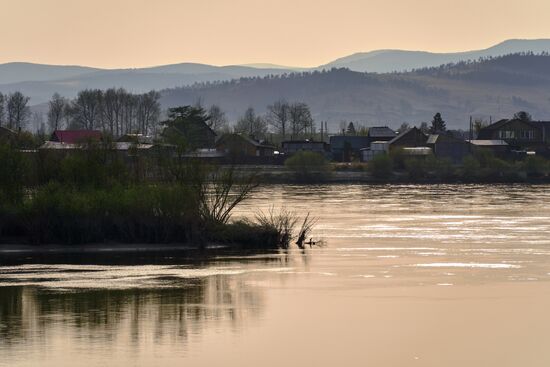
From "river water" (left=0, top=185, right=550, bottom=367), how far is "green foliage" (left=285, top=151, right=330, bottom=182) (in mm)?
49940

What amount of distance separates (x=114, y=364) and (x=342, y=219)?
104 feet

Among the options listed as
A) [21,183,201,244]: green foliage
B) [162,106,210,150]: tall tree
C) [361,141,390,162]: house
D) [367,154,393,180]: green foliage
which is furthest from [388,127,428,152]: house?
[21,183,201,244]: green foliage

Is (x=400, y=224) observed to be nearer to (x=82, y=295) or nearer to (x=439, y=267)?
(x=439, y=267)

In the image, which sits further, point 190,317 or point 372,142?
point 372,142

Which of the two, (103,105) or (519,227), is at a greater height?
(103,105)

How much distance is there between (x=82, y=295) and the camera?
33219 mm

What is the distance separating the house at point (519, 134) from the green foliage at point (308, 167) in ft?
81.3

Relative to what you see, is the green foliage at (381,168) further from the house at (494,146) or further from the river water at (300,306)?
the river water at (300,306)

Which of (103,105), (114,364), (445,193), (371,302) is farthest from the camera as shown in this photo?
(103,105)

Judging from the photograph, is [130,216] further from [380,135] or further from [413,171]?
[380,135]

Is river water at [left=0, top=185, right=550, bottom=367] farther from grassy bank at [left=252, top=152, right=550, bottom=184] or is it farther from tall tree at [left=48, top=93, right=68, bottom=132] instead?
tall tree at [left=48, top=93, right=68, bottom=132]

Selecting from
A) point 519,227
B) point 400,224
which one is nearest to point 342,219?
point 400,224

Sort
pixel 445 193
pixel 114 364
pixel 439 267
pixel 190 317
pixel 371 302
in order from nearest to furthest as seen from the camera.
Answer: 1. pixel 114 364
2. pixel 190 317
3. pixel 371 302
4. pixel 439 267
5. pixel 445 193

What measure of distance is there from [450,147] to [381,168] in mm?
15029
